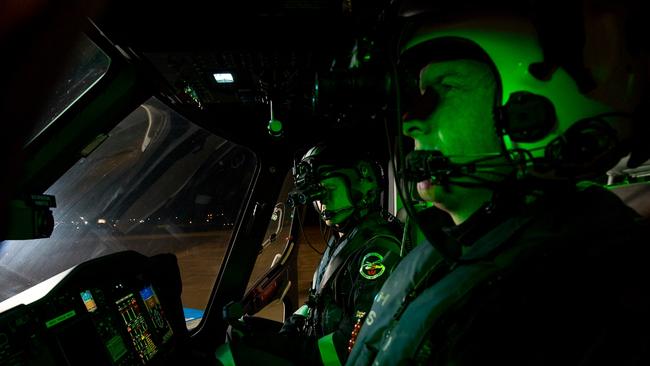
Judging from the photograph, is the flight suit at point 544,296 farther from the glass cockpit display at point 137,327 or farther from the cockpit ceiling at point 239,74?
the cockpit ceiling at point 239,74

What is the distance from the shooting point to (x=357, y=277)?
198 centimetres

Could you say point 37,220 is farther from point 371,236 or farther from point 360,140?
point 360,140

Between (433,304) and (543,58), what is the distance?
65cm

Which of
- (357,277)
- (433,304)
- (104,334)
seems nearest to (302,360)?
(357,277)

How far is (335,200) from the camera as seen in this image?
2727mm

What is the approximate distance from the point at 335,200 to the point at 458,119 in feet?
6.29

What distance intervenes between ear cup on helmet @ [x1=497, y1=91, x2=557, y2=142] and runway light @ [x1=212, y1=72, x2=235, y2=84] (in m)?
1.98

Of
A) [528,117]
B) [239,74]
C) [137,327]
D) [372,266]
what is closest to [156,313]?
[137,327]

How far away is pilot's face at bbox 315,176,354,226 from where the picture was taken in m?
2.67

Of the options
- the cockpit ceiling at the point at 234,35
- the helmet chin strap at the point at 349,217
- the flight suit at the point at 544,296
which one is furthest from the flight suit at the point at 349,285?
the cockpit ceiling at the point at 234,35

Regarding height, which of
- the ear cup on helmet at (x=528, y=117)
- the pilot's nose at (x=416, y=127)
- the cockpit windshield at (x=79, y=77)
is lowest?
the ear cup on helmet at (x=528, y=117)

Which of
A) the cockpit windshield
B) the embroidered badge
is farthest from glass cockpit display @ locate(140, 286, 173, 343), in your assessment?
the embroidered badge

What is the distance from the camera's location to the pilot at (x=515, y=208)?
21.9 inches

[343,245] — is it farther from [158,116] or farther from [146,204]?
[146,204]
